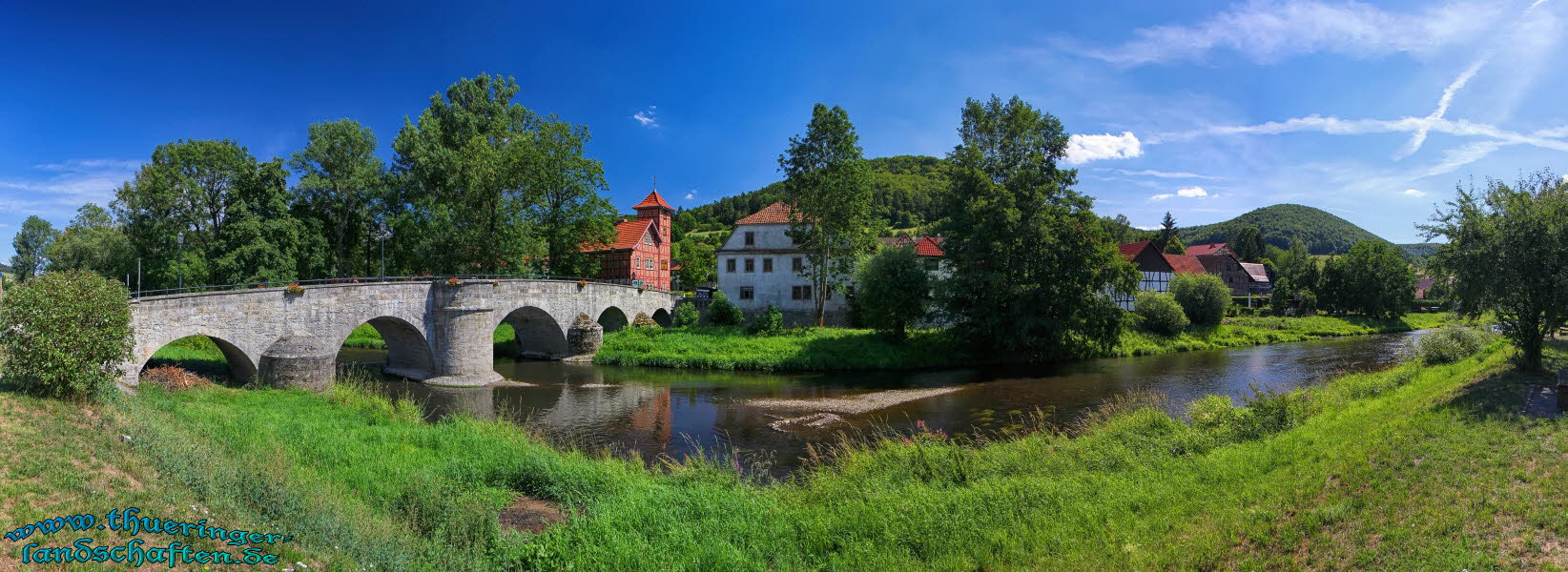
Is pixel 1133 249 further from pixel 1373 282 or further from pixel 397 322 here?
pixel 397 322

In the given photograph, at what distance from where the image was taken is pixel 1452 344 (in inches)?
795

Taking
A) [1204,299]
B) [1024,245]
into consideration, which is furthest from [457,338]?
[1204,299]

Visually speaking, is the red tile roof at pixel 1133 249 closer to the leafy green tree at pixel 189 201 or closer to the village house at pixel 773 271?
the village house at pixel 773 271

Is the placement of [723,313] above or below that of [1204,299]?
below

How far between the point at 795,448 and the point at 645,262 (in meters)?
40.3

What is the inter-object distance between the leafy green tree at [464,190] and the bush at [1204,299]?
42188mm

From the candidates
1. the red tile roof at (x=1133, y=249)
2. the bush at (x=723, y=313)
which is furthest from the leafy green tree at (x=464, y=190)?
the red tile roof at (x=1133, y=249)

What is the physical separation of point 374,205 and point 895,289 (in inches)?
1175

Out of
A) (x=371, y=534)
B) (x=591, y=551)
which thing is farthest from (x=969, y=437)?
(x=371, y=534)

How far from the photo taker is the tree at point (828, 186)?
3522cm

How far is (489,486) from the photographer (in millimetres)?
10680

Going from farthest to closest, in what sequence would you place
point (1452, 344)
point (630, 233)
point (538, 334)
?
1. point (630, 233)
2. point (538, 334)
3. point (1452, 344)

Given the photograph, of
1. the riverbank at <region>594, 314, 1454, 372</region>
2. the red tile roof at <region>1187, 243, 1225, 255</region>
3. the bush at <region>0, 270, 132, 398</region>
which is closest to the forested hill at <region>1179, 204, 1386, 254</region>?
the red tile roof at <region>1187, 243, 1225, 255</region>

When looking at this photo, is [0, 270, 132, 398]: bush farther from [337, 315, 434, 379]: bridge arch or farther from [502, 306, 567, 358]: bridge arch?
[502, 306, 567, 358]: bridge arch
